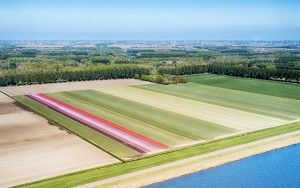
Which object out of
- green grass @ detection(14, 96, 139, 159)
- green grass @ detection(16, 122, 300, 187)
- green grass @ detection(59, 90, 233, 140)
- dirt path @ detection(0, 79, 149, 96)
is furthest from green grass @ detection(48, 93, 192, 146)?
dirt path @ detection(0, 79, 149, 96)

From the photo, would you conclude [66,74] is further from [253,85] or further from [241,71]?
[241,71]

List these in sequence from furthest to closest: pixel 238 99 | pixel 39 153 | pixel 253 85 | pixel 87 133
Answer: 1. pixel 253 85
2. pixel 238 99
3. pixel 87 133
4. pixel 39 153

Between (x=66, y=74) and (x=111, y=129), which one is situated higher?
(x=66, y=74)

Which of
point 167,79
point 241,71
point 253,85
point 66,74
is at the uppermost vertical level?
point 241,71

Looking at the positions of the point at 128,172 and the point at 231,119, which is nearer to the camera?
the point at 128,172

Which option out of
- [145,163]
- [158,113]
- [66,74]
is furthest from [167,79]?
[145,163]

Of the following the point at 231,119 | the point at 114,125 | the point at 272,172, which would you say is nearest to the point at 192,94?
the point at 231,119

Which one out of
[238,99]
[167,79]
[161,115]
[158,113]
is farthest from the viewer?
[167,79]

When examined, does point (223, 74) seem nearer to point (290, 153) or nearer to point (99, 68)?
point (99, 68)
